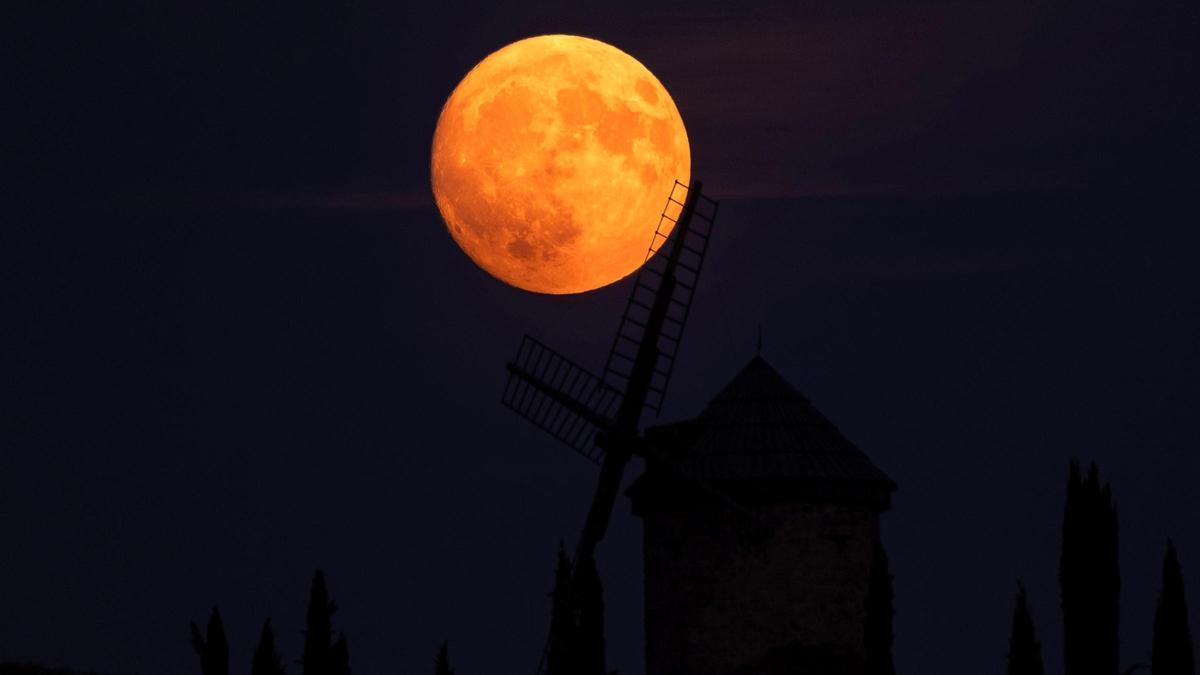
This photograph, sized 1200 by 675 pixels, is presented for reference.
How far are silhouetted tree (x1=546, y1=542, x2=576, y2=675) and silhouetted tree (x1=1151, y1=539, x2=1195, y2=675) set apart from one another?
Answer: 8.16 metres

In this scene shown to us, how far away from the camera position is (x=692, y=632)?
38156 mm

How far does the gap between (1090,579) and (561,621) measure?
7.78 meters

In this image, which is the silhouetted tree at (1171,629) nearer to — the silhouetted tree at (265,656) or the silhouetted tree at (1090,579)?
the silhouetted tree at (1090,579)

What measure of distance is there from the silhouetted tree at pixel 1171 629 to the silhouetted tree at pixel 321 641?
12.0 m

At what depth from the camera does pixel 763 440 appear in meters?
39.3

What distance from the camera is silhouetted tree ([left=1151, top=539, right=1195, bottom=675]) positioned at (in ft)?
115

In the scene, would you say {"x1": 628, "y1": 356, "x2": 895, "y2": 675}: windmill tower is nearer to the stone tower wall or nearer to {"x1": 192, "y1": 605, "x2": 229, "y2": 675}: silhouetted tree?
the stone tower wall

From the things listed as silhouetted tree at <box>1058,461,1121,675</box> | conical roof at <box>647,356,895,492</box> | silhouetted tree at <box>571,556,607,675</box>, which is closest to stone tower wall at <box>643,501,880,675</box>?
conical roof at <box>647,356,895,492</box>

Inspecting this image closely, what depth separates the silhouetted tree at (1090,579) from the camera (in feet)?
114

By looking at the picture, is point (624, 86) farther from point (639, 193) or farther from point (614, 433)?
point (614, 433)

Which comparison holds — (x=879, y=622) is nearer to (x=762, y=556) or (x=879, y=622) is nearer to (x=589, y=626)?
(x=762, y=556)

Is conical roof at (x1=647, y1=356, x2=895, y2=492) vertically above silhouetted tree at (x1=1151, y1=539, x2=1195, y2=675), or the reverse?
conical roof at (x1=647, y1=356, x2=895, y2=492)

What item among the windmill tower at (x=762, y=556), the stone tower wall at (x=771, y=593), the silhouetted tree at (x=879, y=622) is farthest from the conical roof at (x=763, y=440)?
the silhouetted tree at (x=879, y=622)

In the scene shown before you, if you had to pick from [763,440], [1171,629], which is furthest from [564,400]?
[1171,629]
